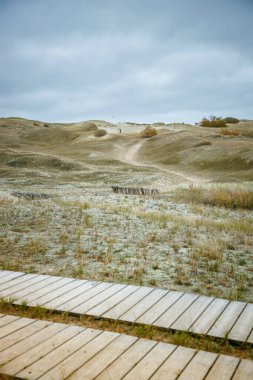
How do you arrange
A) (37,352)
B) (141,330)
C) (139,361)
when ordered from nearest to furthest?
(139,361)
(37,352)
(141,330)

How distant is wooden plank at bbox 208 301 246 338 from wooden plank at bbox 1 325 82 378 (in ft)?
5.53

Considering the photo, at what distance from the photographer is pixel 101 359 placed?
4.10m

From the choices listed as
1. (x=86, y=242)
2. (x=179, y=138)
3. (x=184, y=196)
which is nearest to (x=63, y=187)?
(x=184, y=196)

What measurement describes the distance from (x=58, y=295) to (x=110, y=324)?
4.14 feet

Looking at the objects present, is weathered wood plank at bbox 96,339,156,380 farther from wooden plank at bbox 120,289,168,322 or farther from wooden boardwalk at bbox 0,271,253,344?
wooden plank at bbox 120,289,168,322

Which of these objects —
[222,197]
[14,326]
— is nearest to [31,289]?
[14,326]

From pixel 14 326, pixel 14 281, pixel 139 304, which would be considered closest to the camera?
pixel 14 326

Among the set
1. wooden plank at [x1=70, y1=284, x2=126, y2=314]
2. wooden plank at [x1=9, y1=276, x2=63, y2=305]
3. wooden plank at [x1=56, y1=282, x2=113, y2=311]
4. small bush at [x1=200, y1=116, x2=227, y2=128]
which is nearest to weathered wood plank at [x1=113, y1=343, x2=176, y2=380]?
wooden plank at [x1=70, y1=284, x2=126, y2=314]

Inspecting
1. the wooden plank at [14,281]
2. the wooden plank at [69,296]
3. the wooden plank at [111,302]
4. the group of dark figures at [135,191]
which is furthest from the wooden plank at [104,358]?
the group of dark figures at [135,191]

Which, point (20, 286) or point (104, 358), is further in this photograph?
point (20, 286)

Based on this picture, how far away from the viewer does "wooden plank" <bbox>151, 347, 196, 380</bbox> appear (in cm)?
374

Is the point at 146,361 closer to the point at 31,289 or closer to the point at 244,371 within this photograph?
the point at 244,371

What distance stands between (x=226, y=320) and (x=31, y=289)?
3.12 metres

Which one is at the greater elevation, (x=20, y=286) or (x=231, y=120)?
(x=231, y=120)
